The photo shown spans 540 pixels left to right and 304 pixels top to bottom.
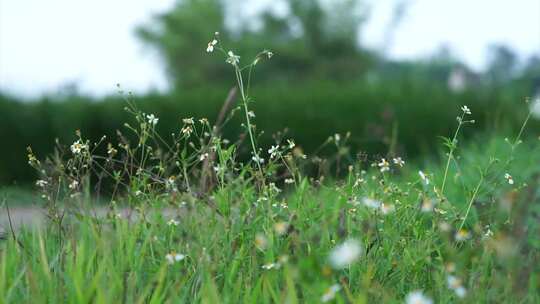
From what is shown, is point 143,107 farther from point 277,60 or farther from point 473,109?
point 277,60

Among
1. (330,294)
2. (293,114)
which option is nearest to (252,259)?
(330,294)

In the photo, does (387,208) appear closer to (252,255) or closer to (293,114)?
(252,255)

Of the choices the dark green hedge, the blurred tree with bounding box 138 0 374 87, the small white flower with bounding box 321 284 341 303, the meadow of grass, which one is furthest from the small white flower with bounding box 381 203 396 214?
the blurred tree with bounding box 138 0 374 87

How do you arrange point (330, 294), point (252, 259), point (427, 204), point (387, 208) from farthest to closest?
point (252, 259) → point (387, 208) → point (427, 204) → point (330, 294)

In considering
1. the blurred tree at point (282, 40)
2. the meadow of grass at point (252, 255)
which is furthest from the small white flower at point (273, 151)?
the blurred tree at point (282, 40)

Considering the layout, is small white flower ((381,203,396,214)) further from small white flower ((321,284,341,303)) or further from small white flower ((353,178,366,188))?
small white flower ((321,284,341,303))

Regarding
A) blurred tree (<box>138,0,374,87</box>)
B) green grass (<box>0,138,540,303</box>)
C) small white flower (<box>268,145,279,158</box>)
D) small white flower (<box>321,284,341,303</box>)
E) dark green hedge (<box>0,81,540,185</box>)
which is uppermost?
small white flower (<box>268,145,279,158</box>)
